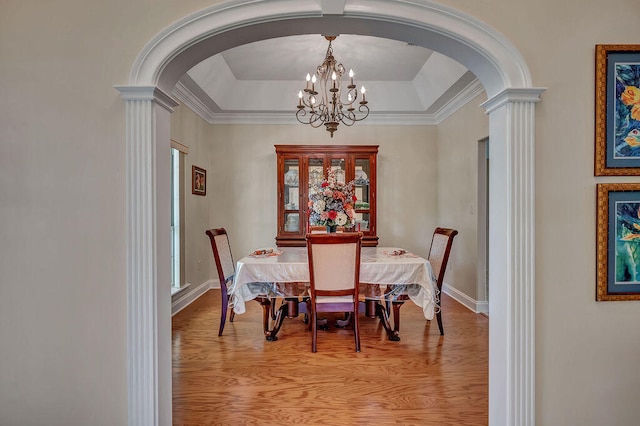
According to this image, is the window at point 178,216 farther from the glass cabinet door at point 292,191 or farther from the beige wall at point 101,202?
the beige wall at point 101,202

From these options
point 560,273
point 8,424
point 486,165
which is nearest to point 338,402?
point 560,273

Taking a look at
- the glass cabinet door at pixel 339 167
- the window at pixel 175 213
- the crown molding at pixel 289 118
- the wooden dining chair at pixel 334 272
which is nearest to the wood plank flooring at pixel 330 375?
the wooden dining chair at pixel 334 272

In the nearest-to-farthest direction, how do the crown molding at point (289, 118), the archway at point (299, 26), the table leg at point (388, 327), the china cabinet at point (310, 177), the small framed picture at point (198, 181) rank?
the archway at point (299, 26) < the table leg at point (388, 327) < the small framed picture at point (198, 181) < the china cabinet at point (310, 177) < the crown molding at point (289, 118)

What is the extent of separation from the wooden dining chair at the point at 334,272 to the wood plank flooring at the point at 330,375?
1.04 feet

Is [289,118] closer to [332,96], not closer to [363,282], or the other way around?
[332,96]

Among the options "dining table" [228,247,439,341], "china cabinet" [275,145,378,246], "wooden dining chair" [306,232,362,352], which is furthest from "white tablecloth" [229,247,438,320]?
"china cabinet" [275,145,378,246]

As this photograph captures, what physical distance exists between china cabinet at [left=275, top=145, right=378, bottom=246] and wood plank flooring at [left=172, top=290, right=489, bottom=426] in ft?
5.10

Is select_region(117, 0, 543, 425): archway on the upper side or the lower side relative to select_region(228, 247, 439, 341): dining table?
upper

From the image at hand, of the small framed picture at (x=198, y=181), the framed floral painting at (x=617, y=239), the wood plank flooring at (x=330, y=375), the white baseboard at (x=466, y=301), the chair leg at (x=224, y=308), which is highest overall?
the small framed picture at (x=198, y=181)

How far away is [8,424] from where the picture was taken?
5.21ft

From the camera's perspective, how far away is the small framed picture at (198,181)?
176 inches

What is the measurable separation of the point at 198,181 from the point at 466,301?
3629mm

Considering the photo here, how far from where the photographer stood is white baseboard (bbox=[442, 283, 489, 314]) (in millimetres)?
3922

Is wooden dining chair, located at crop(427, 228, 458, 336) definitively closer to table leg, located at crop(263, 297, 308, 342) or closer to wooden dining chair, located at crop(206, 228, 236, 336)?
table leg, located at crop(263, 297, 308, 342)
